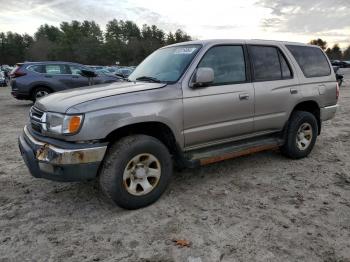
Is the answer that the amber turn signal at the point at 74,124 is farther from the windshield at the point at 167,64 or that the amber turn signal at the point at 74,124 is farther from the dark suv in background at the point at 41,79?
the dark suv in background at the point at 41,79

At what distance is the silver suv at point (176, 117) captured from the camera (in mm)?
3498

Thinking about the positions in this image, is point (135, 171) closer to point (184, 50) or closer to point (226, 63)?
point (184, 50)

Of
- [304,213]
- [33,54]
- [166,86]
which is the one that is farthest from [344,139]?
[33,54]

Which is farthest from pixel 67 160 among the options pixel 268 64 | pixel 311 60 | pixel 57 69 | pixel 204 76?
pixel 57 69

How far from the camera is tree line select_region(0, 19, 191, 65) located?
80.6 meters

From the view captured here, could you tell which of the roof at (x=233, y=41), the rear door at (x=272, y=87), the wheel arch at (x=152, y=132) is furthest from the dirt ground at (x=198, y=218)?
the roof at (x=233, y=41)

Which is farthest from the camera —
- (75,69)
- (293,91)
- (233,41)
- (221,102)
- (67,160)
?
(75,69)

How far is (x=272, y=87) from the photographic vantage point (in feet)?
16.4

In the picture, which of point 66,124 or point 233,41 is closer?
point 66,124

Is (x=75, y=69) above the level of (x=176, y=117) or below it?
above

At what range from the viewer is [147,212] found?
3.79m

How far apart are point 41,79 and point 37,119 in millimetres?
8689

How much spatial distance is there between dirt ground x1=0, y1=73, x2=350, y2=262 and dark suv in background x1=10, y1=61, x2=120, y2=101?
7171 millimetres

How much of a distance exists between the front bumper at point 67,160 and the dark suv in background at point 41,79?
27.4 ft
